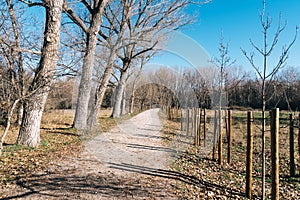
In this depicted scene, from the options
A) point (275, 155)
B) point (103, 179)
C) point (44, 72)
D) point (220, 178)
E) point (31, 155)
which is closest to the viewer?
point (275, 155)

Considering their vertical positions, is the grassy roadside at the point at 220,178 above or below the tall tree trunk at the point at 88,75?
below

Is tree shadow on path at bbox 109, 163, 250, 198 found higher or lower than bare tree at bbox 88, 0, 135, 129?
lower

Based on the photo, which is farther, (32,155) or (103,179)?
(32,155)

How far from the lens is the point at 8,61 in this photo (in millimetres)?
5254

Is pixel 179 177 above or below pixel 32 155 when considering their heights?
below

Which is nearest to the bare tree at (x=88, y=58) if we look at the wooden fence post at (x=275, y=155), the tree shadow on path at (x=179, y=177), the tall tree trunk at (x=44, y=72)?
the tall tree trunk at (x=44, y=72)

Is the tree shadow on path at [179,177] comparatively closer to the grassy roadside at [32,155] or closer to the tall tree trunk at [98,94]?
the grassy roadside at [32,155]

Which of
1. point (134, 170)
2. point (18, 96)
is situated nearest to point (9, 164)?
point (18, 96)

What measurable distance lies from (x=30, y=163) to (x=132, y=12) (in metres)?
10.1

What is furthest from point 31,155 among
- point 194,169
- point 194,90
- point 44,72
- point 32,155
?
point 194,90

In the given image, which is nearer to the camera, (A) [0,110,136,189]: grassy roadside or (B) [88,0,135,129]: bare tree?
(A) [0,110,136,189]: grassy roadside

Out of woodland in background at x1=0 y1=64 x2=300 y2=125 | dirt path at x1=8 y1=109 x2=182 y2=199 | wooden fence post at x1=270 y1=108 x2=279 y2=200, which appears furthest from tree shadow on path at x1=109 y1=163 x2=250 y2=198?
woodland in background at x1=0 y1=64 x2=300 y2=125

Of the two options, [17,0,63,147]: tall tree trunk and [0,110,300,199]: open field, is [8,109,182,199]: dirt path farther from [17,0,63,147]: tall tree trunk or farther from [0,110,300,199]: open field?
[17,0,63,147]: tall tree trunk

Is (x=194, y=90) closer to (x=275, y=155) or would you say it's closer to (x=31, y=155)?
(x=275, y=155)
